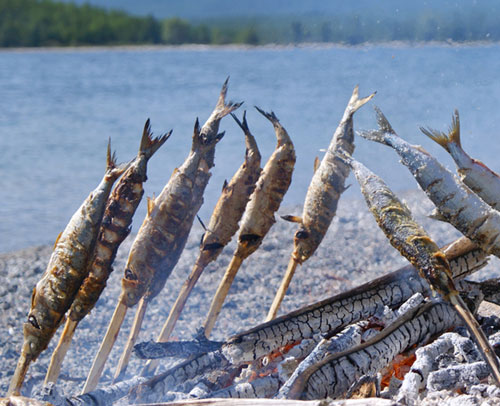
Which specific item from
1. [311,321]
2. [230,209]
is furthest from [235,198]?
[311,321]

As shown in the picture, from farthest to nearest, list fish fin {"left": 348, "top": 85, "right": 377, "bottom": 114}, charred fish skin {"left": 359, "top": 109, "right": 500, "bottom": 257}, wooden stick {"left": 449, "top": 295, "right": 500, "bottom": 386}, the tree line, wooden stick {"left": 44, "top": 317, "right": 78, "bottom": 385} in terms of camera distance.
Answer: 1. the tree line
2. fish fin {"left": 348, "top": 85, "right": 377, "bottom": 114}
3. wooden stick {"left": 44, "top": 317, "right": 78, "bottom": 385}
4. charred fish skin {"left": 359, "top": 109, "right": 500, "bottom": 257}
5. wooden stick {"left": 449, "top": 295, "right": 500, "bottom": 386}

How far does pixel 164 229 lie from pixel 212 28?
8438mm

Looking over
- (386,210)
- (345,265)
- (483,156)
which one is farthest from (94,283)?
(483,156)

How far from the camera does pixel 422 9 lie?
346 centimetres

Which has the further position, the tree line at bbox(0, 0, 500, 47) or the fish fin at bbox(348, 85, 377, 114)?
the tree line at bbox(0, 0, 500, 47)

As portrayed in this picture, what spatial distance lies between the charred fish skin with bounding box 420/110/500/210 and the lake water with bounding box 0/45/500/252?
1.67 meters

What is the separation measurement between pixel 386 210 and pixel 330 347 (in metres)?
0.41

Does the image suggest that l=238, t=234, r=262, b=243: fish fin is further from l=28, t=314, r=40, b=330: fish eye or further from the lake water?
the lake water

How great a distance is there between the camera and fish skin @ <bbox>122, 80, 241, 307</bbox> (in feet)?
5.80

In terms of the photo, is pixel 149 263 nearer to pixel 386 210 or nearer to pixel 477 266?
pixel 386 210

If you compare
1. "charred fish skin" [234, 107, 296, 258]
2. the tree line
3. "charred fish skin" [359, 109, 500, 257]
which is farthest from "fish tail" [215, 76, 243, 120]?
the tree line

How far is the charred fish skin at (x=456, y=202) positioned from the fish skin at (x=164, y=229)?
0.62 m

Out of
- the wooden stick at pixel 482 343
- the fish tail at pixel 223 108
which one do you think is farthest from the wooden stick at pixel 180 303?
the wooden stick at pixel 482 343

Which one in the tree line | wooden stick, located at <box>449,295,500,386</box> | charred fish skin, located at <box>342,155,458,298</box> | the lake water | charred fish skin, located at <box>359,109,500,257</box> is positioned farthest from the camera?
the lake water
